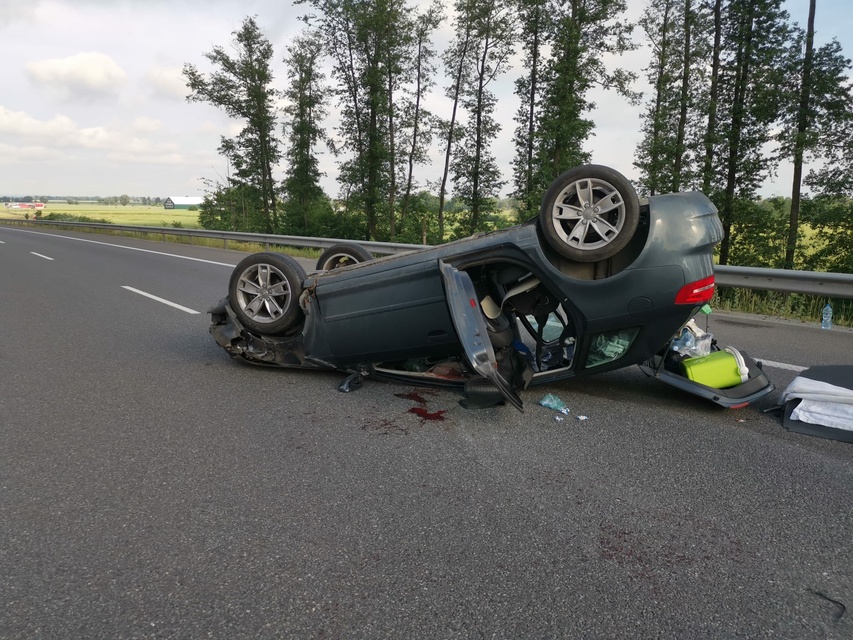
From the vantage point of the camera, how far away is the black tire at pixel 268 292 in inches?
177

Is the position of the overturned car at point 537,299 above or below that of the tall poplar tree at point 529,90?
below

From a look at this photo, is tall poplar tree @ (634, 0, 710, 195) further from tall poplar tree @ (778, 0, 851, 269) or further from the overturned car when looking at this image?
the overturned car

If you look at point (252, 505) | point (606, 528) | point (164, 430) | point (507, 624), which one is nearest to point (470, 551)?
point (507, 624)

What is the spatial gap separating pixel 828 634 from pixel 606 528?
2.68 feet

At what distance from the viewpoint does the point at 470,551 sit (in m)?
2.25

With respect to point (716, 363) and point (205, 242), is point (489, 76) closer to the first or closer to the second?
point (205, 242)

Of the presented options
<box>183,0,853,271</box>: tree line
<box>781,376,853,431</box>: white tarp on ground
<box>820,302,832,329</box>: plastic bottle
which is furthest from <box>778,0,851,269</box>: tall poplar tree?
<box>781,376,853,431</box>: white tarp on ground

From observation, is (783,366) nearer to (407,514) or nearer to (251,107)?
(407,514)

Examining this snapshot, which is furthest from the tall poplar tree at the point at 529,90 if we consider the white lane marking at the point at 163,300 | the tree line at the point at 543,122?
the white lane marking at the point at 163,300

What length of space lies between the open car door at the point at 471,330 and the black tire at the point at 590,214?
2.15 feet

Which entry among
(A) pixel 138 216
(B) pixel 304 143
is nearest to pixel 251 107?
(B) pixel 304 143

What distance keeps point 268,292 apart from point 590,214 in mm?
2669

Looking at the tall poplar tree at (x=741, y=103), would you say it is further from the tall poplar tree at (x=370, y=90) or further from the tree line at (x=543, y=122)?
the tall poplar tree at (x=370, y=90)

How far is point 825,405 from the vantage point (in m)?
3.44
